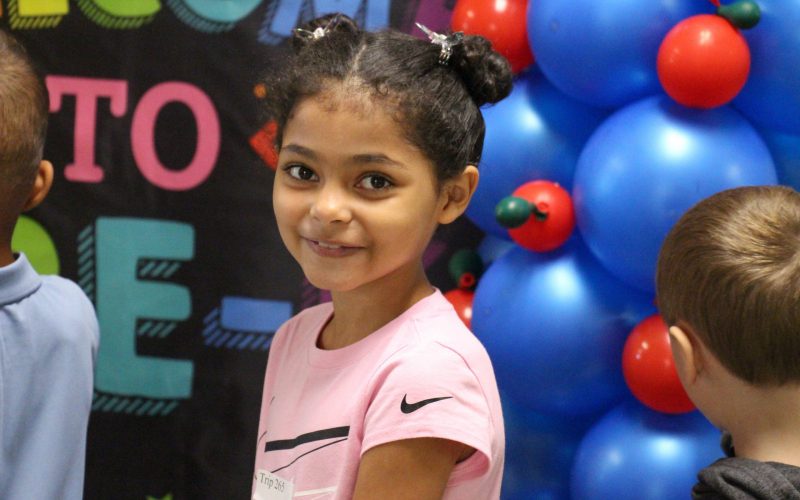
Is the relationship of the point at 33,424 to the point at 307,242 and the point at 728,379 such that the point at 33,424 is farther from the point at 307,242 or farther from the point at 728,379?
the point at 728,379

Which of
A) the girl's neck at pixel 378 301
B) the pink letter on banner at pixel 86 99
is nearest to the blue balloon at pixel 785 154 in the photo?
the girl's neck at pixel 378 301

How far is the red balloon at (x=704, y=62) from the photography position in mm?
1635

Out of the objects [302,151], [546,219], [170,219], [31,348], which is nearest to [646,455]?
[546,219]

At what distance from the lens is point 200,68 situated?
238cm

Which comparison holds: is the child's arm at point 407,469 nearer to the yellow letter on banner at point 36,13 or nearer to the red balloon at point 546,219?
the red balloon at point 546,219

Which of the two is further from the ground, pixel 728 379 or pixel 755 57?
pixel 755 57

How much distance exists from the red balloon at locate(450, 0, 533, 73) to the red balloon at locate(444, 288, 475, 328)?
47 cm

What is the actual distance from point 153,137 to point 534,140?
3.16 feet

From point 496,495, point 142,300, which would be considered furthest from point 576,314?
point 142,300

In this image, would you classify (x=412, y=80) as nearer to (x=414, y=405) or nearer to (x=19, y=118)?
(x=414, y=405)

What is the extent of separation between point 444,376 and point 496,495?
0.60 feet

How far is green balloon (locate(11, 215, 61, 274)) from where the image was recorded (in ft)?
8.03

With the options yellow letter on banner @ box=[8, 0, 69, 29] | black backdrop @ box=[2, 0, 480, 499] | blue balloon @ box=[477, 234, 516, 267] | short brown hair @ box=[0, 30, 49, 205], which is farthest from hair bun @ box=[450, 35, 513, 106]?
yellow letter on banner @ box=[8, 0, 69, 29]

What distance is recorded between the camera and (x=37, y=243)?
2.45 meters
